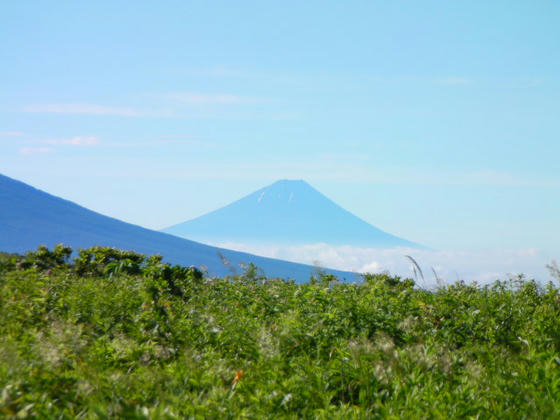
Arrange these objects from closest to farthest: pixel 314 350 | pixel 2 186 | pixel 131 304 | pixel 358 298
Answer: pixel 314 350, pixel 131 304, pixel 358 298, pixel 2 186

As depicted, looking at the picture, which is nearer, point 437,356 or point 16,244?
point 437,356

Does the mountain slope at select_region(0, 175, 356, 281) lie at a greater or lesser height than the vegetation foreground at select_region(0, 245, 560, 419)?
lesser

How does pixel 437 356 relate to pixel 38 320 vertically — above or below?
above

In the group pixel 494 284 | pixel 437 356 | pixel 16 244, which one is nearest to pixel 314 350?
pixel 437 356

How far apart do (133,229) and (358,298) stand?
181m

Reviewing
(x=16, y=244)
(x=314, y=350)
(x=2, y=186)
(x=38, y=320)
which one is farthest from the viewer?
(x=2, y=186)

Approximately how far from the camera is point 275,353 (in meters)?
5.25

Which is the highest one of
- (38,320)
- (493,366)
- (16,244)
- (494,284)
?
(494,284)

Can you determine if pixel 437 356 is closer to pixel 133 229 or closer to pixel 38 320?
pixel 38 320

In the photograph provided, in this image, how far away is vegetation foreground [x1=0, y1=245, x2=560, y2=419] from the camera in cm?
421

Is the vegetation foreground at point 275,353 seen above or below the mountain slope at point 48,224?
above

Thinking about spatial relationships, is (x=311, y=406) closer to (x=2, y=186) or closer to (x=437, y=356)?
→ (x=437, y=356)

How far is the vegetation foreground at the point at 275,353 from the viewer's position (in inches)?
166

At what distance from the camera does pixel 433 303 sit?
7777 mm
